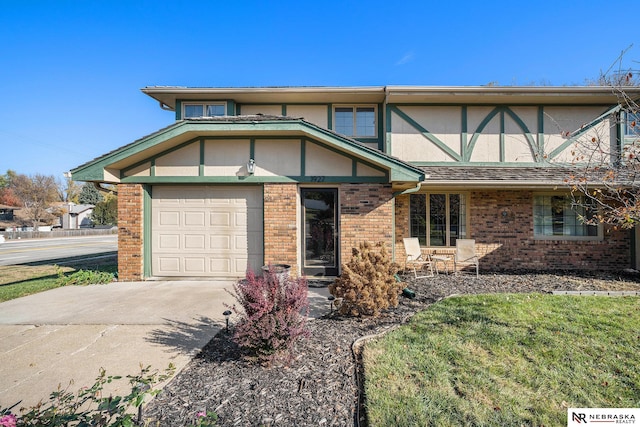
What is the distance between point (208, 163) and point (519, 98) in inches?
374

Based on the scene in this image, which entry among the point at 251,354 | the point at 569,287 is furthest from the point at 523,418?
the point at 569,287

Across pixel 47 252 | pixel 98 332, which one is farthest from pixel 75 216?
pixel 98 332

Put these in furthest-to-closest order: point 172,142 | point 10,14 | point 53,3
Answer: point 10,14 → point 53,3 → point 172,142

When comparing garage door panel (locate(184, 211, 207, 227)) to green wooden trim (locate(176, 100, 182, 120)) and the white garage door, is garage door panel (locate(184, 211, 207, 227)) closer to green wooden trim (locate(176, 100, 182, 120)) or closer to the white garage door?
the white garage door

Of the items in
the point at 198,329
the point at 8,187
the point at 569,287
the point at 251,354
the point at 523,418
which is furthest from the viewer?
the point at 8,187

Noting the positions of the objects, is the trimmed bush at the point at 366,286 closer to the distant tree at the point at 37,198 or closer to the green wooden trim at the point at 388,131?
the green wooden trim at the point at 388,131

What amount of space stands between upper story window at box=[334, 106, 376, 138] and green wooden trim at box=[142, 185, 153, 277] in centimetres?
591

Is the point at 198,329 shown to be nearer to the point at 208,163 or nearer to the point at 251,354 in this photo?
the point at 251,354

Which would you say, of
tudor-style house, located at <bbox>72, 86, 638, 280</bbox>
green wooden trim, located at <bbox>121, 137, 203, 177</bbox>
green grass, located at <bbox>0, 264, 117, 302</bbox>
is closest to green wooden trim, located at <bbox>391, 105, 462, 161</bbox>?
tudor-style house, located at <bbox>72, 86, 638, 280</bbox>

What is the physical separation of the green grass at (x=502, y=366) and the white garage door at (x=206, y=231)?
4.79m

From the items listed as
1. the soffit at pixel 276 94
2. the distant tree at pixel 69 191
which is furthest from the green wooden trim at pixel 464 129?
the distant tree at pixel 69 191

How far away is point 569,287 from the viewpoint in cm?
688

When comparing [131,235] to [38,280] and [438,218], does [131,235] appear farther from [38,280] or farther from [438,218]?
[438,218]

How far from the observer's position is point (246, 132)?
7289 mm
